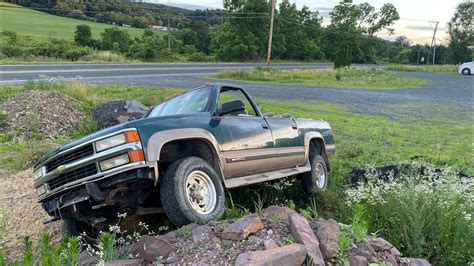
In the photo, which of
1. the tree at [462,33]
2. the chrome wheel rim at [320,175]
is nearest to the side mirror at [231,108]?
the chrome wheel rim at [320,175]

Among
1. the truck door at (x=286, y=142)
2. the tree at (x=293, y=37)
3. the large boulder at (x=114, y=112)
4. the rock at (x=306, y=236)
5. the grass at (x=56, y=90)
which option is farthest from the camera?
the tree at (x=293, y=37)

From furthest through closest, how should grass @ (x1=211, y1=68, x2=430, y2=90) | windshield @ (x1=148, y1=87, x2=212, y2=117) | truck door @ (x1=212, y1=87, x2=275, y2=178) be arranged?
grass @ (x1=211, y1=68, x2=430, y2=90) < windshield @ (x1=148, y1=87, x2=212, y2=117) < truck door @ (x1=212, y1=87, x2=275, y2=178)

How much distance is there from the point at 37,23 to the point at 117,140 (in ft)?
202

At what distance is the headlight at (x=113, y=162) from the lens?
4.35m

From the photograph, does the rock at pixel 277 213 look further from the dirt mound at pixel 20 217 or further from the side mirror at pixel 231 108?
the dirt mound at pixel 20 217

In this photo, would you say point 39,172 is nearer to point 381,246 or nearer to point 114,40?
point 381,246

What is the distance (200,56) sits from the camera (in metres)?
48.1

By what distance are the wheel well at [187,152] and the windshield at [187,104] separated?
22.8 inches

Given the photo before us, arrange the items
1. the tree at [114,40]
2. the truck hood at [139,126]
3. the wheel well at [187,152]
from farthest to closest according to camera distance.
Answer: the tree at [114,40]
the wheel well at [187,152]
the truck hood at [139,126]

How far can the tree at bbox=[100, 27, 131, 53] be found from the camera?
46781mm

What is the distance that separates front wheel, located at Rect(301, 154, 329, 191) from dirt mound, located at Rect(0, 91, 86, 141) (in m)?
6.55

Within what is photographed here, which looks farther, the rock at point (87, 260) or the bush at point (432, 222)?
the bush at point (432, 222)

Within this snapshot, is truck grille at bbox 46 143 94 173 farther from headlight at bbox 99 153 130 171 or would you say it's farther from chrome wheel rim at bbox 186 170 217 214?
chrome wheel rim at bbox 186 170 217 214

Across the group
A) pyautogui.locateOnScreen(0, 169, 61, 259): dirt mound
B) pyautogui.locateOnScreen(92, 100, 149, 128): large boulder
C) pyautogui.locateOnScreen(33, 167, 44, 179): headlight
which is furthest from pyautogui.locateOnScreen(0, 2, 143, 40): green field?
pyautogui.locateOnScreen(33, 167, 44, 179): headlight
